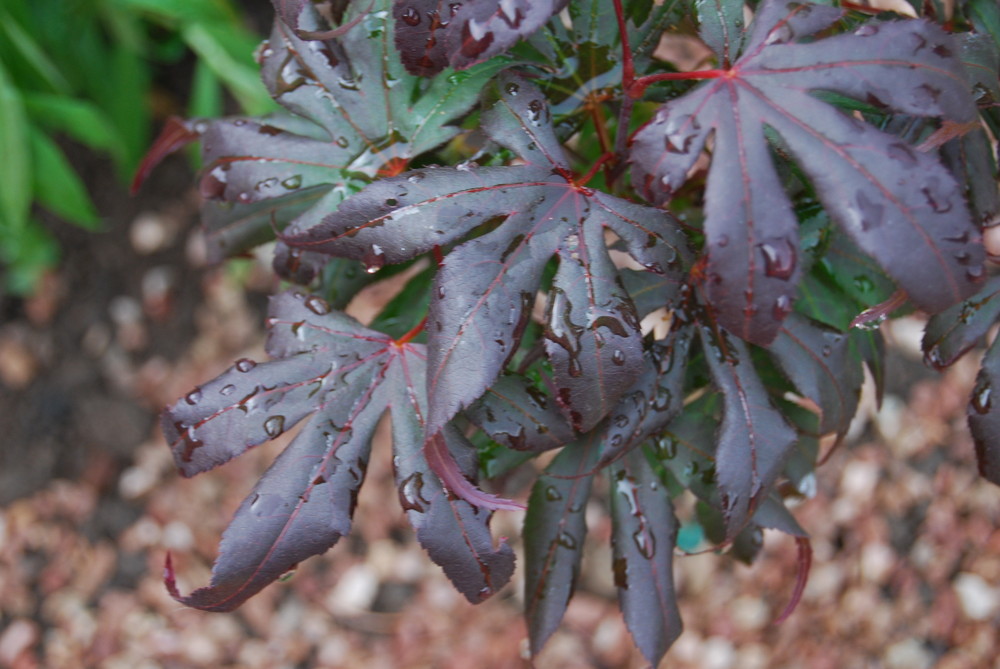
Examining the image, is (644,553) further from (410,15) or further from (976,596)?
(976,596)

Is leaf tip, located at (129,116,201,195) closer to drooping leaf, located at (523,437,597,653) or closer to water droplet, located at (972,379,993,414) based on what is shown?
drooping leaf, located at (523,437,597,653)

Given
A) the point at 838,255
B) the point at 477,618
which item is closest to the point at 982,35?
Result: the point at 838,255

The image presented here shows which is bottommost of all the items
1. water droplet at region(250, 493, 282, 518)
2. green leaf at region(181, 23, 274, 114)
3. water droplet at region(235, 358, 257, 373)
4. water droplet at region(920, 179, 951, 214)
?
green leaf at region(181, 23, 274, 114)

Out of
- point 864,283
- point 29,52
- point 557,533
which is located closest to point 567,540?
point 557,533

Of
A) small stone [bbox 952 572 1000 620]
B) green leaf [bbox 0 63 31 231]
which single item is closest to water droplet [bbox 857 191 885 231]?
small stone [bbox 952 572 1000 620]

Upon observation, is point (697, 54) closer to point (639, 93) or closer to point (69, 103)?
point (639, 93)

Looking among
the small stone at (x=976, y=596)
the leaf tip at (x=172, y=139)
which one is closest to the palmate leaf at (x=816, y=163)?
the leaf tip at (x=172, y=139)

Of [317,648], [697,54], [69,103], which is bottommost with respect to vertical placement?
[317,648]
